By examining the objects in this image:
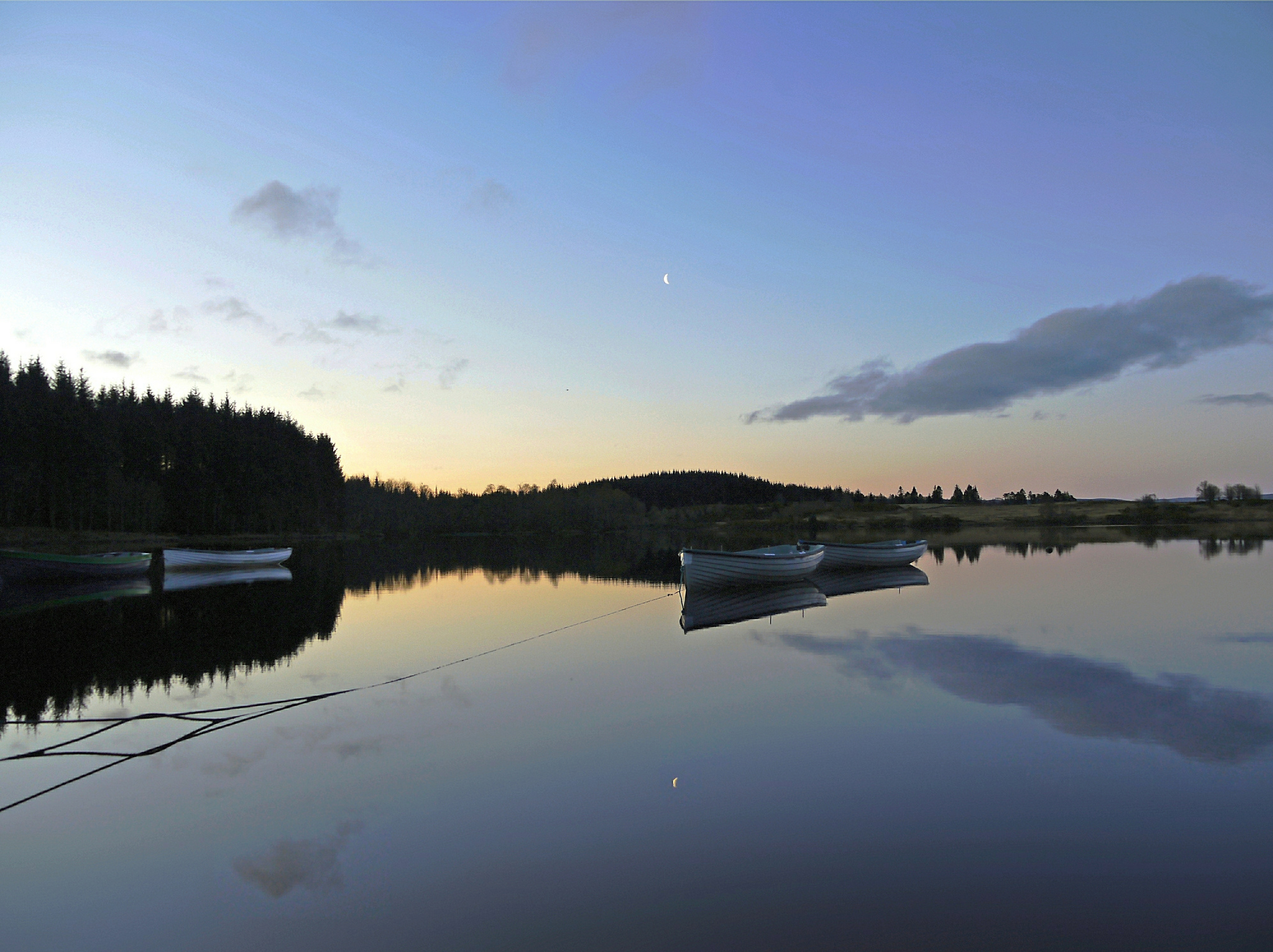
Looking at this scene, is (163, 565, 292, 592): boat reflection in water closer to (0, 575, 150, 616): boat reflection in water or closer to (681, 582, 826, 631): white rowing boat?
(0, 575, 150, 616): boat reflection in water

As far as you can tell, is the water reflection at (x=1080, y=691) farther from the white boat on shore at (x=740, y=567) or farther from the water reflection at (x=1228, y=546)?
the water reflection at (x=1228, y=546)

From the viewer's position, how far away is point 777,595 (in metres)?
31.5

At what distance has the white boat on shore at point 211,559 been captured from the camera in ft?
151

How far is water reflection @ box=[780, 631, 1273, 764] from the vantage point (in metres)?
11.0

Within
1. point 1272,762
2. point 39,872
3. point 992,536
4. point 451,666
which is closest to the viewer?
point 39,872

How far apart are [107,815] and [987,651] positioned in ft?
61.1

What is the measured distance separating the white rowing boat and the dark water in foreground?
4.80 m

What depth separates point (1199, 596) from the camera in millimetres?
29188

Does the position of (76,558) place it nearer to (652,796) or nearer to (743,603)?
(743,603)

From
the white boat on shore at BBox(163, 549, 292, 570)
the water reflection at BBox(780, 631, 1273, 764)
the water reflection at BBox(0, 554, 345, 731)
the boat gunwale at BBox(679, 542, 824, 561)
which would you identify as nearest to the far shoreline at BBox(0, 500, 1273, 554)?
the white boat on shore at BBox(163, 549, 292, 570)

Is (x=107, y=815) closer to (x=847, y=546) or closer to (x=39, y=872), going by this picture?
(x=39, y=872)

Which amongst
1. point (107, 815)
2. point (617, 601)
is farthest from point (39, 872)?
point (617, 601)

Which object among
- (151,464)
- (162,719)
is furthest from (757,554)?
(151,464)

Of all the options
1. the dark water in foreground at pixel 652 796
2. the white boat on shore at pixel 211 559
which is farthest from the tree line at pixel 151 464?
the dark water in foreground at pixel 652 796
